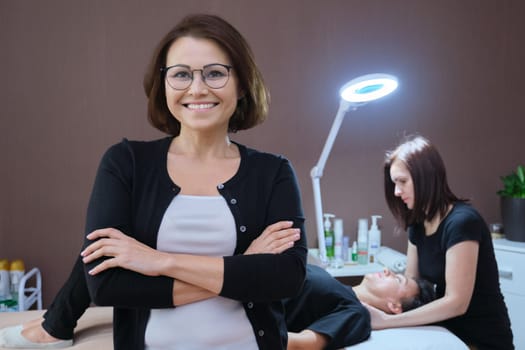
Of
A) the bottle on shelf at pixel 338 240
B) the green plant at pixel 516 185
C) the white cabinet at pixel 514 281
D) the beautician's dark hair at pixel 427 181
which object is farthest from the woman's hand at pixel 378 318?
the green plant at pixel 516 185

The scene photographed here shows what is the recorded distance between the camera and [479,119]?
250 cm

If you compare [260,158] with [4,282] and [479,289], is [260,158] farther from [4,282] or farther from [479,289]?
[4,282]

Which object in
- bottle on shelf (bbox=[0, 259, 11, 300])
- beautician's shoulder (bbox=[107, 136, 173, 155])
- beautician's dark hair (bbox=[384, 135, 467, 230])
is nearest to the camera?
beautician's shoulder (bbox=[107, 136, 173, 155])

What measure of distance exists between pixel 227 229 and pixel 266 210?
94 millimetres

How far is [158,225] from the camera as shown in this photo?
0.82 m

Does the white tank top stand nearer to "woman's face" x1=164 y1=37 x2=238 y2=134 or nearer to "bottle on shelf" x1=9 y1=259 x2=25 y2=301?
"woman's face" x1=164 y1=37 x2=238 y2=134

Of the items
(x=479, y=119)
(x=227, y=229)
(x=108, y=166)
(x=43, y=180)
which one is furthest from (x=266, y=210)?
(x=479, y=119)

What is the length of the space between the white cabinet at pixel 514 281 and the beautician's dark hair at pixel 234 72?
1.68 metres

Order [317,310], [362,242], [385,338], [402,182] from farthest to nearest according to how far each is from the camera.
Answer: [362,242] < [402,182] < [317,310] < [385,338]

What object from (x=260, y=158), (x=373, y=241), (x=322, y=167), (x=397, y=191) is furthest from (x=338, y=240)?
(x=260, y=158)

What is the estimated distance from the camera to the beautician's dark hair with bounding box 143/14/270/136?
0.84 meters

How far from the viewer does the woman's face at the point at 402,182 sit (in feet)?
5.17

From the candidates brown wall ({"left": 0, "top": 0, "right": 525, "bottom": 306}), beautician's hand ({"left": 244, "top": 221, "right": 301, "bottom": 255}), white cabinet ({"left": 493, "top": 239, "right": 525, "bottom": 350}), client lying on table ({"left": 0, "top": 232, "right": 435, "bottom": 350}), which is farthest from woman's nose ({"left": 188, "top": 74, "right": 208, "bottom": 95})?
white cabinet ({"left": 493, "top": 239, "right": 525, "bottom": 350})

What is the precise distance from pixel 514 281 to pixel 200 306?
183 cm
